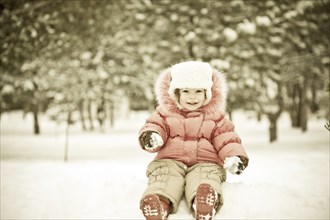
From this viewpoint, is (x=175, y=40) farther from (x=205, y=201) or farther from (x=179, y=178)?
(x=205, y=201)

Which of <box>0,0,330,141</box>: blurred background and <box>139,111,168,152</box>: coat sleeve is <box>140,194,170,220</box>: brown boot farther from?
<box>0,0,330,141</box>: blurred background

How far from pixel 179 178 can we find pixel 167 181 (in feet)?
0.51

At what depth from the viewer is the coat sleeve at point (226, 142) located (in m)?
3.42

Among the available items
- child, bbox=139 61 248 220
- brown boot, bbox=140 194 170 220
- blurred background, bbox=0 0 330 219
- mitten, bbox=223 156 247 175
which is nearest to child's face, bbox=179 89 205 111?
child, bbox=139 61 248 220

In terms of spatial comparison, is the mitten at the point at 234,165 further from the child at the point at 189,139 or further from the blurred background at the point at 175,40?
the blurred background at the point at 175,40

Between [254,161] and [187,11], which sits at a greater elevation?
[187,11]

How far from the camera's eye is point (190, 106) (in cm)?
382

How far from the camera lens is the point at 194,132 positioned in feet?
12.2

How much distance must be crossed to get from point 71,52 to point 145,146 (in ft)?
27.6

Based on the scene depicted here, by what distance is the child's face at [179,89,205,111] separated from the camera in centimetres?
379

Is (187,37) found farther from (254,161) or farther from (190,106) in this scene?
(190,106)

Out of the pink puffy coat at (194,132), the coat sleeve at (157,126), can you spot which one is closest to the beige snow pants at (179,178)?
the pink puffy coat at (194,132)

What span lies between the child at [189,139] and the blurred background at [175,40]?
525 centimetres

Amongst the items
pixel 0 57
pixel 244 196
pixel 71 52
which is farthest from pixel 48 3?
pixel 244 196
